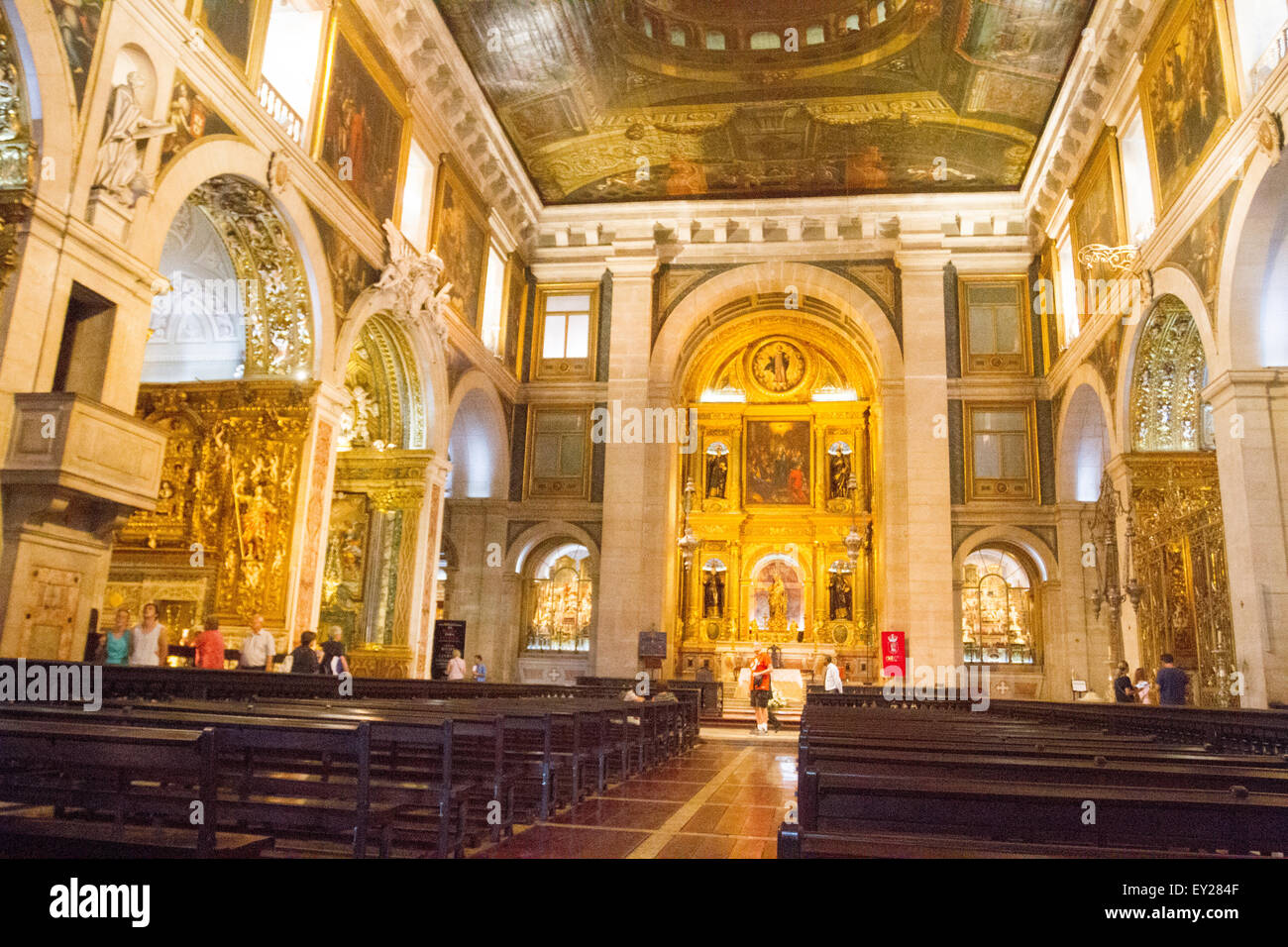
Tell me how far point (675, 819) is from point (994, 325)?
17324mm

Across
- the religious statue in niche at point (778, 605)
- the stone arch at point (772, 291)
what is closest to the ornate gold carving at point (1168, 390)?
the stone arch at point (772, 291)

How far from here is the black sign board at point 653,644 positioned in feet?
61.6

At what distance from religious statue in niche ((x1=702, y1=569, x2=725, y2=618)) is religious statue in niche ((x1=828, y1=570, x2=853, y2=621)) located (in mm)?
2835

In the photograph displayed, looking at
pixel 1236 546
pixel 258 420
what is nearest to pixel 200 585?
pixel 258 420

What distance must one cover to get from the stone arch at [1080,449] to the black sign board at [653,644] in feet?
29.1

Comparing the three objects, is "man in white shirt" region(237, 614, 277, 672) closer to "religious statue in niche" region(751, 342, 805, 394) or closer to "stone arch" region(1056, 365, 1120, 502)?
"stone arch" region(1056, 365, 1120, 502)

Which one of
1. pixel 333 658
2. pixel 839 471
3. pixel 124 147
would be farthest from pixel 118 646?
pixel 839 471

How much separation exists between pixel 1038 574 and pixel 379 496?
47.6ft

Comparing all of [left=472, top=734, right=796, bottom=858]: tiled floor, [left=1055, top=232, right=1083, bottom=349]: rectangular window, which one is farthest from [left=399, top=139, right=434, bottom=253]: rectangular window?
[left=1055, top=232, right=1083, bottom=349]: rectangular window

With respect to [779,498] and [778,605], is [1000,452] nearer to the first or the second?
[779,498]

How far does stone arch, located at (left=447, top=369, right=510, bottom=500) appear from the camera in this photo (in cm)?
1986

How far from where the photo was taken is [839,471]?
24469 mm

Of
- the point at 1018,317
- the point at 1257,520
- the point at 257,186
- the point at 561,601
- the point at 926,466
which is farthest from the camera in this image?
the point at 561,601

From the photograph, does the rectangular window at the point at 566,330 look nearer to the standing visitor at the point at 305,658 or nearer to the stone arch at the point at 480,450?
the stone arch at the point at 480,450
